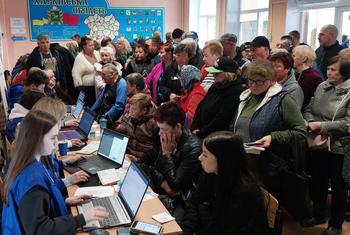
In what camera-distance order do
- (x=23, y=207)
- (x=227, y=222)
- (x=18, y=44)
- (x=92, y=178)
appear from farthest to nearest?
(x=18, y=44)
(x=92, y=178)
(x=227, y=222)
(x=23, y=207)

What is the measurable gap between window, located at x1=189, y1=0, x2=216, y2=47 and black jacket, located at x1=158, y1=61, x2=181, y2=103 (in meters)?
6.25

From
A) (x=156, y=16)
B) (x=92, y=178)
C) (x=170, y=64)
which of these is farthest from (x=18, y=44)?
(x=92, y=178)

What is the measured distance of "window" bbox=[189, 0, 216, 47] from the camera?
10.2 metres

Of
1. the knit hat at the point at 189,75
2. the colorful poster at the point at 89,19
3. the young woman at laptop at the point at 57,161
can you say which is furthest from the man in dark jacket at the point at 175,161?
the colorful poster at the point at 89,19

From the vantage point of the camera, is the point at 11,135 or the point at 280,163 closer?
the point at 280,163

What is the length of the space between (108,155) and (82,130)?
0.95 metres

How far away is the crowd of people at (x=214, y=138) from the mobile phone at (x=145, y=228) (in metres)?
0.17

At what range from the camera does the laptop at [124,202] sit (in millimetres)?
1829

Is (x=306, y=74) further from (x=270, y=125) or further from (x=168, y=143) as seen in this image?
(x=168, y=143)

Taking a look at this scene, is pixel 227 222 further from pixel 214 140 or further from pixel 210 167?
pixel 214 140

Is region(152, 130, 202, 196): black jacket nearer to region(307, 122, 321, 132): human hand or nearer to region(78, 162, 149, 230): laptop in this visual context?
region(78, 162, 149, 230): laptop

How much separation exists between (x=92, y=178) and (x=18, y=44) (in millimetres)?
7869

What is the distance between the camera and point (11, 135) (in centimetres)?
319

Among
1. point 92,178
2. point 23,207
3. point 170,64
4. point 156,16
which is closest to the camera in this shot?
point 23,207
